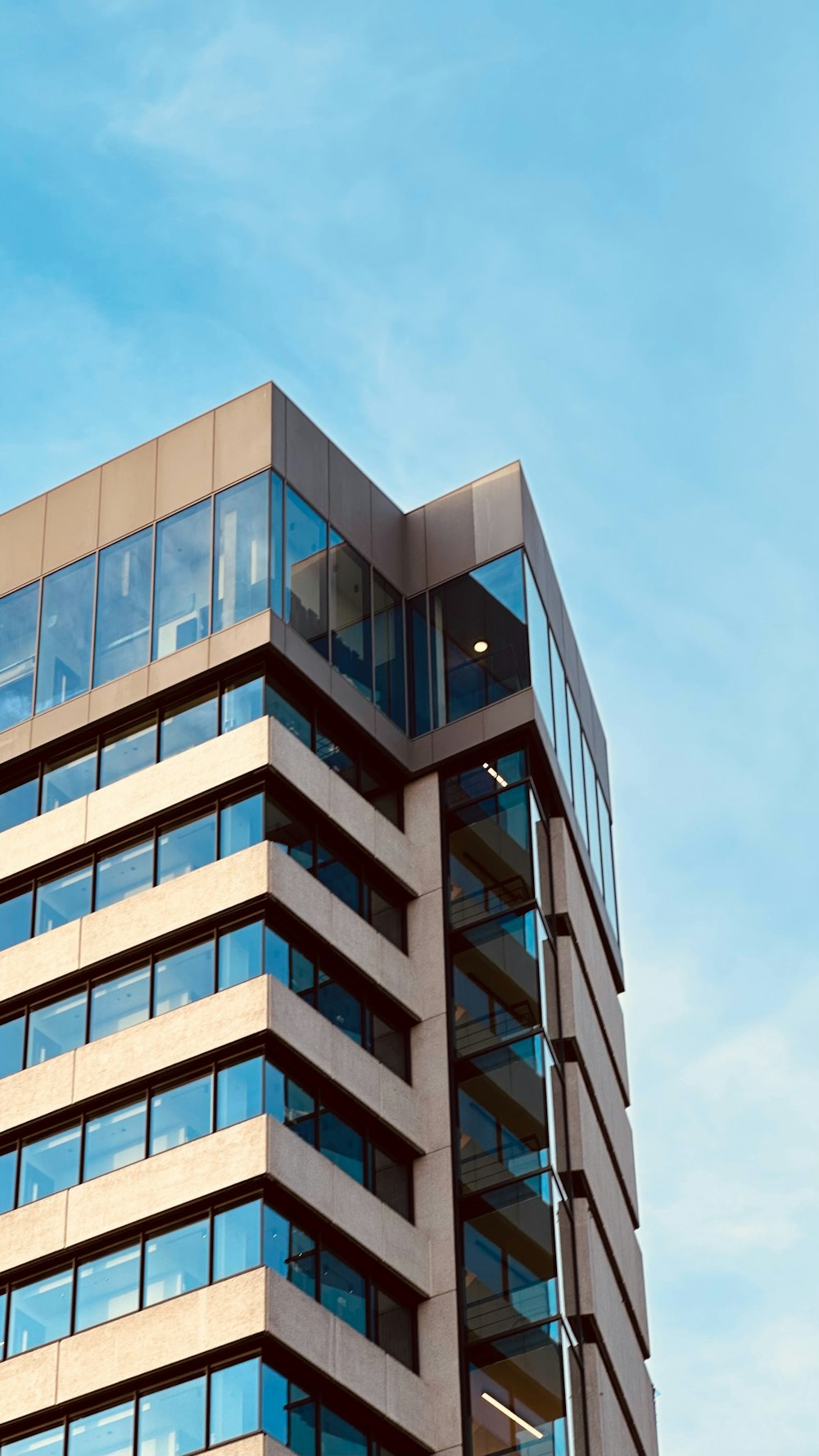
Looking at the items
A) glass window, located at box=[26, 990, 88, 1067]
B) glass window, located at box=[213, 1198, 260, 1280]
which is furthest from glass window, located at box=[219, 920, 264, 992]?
glass window, located at box=[213, 1198, 260, 1280]

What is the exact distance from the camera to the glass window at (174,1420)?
132 feet

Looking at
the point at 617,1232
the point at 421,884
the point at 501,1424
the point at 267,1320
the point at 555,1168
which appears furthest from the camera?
the point at 617,1232

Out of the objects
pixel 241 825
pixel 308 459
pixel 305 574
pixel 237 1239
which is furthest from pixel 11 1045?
pixel 308 459

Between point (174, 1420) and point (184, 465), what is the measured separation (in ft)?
69.0

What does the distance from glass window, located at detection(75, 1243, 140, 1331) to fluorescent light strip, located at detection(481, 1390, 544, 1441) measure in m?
6.92

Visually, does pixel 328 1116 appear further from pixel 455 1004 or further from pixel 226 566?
pixel 226 566

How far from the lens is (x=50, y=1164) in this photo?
45312 mm

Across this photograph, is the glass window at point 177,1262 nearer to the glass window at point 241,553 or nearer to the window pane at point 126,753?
the window pane at point 126,753

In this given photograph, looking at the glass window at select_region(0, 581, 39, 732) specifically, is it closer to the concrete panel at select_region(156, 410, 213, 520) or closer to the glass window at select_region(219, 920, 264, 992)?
the concrete panel at select_region(156, 410, 213, 520)

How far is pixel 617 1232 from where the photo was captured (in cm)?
5312

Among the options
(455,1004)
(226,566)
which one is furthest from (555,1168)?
(226,566)

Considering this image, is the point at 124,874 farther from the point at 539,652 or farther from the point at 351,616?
the point at 539,652

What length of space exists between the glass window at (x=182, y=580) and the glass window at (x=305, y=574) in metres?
1.81

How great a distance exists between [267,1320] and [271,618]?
49.0ft
